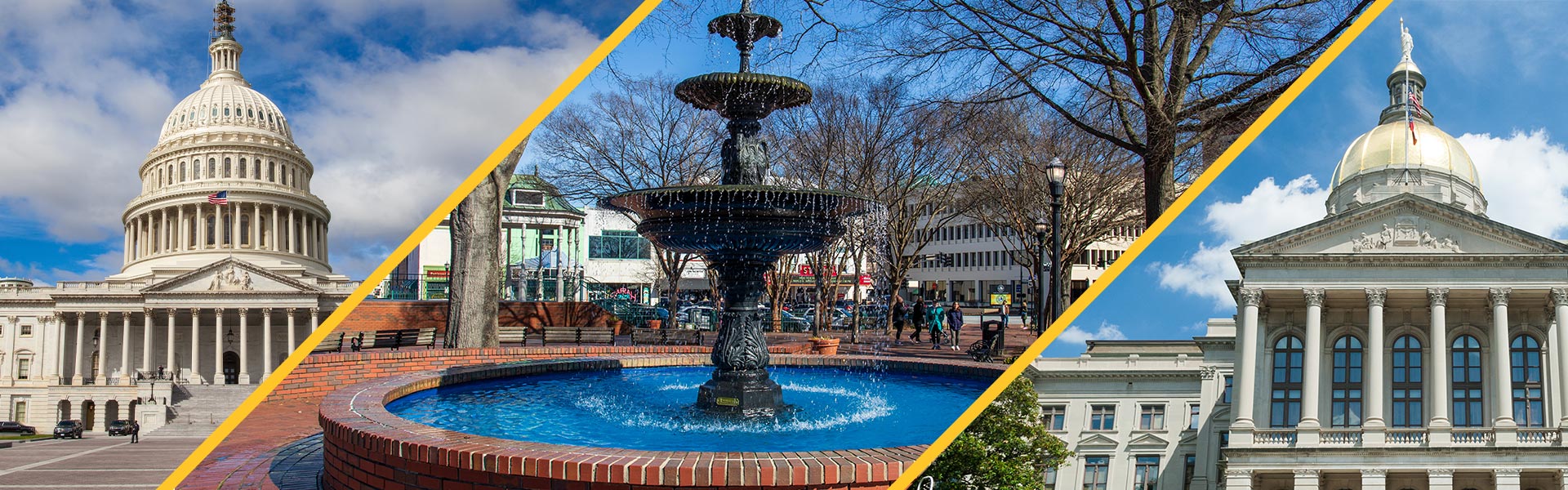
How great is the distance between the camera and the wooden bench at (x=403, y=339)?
70.1ft

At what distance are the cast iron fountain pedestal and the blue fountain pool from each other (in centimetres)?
52

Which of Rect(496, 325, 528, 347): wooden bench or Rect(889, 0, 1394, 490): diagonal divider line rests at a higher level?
Rect(889, 0, 1394, 490): diagonal divider line

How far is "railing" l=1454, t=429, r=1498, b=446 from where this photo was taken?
2240 mm

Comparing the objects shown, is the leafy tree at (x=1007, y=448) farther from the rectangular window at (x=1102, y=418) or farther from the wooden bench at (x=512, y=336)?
the wooden bench at (x=512, y=336)

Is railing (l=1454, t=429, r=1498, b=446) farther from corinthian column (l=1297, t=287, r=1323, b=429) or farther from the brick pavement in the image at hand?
the brick pavement

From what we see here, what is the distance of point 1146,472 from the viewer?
→ 1.89 metres

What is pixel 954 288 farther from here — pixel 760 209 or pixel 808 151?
pixel 760 209

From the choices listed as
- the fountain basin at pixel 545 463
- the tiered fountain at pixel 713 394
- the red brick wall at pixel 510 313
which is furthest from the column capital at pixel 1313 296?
the red brick wall at pixel 510 313

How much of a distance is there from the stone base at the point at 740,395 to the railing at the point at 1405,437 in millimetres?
7628

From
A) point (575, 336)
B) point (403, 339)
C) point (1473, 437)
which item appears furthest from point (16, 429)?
point (1473, 437)

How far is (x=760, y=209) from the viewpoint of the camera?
9.06 metres

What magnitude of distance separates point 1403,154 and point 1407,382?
2.01 ft

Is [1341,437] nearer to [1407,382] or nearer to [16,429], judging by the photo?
[1407,382]

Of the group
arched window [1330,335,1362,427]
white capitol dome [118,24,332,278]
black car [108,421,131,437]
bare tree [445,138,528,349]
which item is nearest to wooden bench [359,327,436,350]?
bare tree [445,138,528,349]
